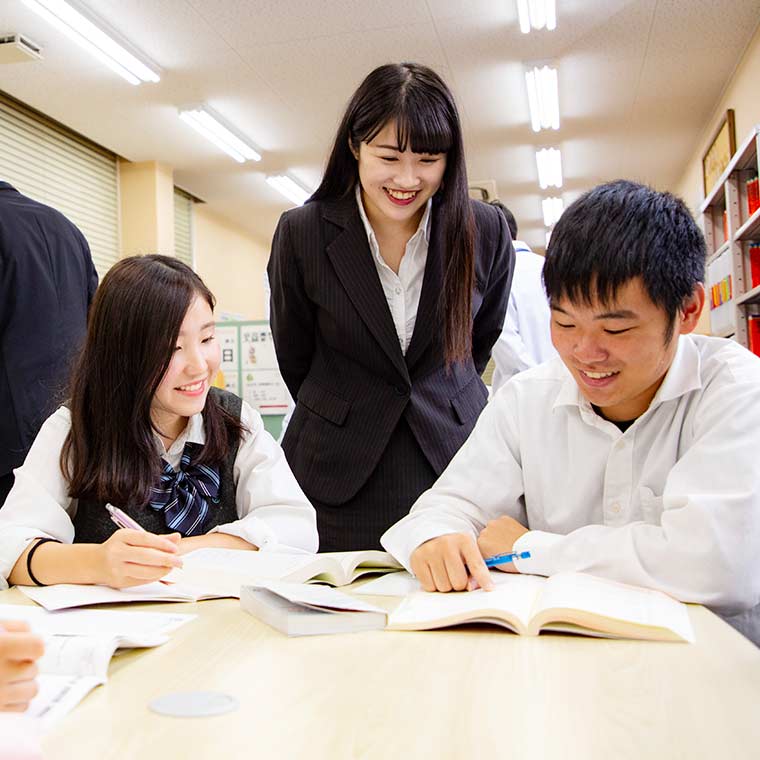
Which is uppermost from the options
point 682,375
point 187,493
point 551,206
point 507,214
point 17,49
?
point 551,206

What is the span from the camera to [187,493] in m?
1.49

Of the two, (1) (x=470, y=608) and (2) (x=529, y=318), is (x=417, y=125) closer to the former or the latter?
(1) (x=470, y=608)

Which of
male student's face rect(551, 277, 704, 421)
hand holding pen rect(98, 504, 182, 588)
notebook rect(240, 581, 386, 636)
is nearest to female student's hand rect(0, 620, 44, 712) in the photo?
notebook rect(240, 581, 386, 636)

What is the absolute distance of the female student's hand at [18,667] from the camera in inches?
24.7

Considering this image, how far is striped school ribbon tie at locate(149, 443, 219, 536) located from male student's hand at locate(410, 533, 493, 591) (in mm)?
520

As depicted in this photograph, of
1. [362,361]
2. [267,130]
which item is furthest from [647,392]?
[267,130]

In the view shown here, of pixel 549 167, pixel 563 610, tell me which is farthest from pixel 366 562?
pixel 549 167

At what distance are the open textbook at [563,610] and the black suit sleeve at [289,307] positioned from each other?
35.5 inches

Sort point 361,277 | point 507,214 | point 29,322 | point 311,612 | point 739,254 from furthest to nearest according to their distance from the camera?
point 739,254
point 507,214
point 29,322
point 361,277
point 311,612

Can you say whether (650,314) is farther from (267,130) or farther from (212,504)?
(267,130)

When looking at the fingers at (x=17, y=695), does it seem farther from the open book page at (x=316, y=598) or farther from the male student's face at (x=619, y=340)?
the male student's face at (x=619, y=340)

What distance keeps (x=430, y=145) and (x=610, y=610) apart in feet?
3.29

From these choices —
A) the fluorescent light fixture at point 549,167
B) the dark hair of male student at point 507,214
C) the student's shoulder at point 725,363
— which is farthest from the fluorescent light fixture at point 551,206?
the student's shoulder at point 725,363

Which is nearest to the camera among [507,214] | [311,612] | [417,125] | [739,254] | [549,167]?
[311,612]
